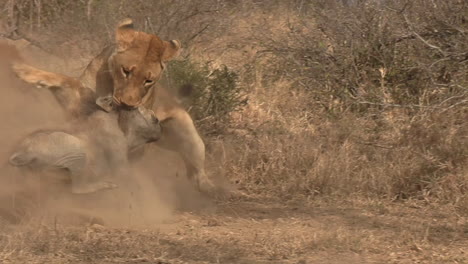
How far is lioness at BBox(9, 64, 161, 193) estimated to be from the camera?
218 inches

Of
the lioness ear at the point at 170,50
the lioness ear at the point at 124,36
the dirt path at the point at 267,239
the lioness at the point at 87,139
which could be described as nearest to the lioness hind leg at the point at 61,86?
the lioness at the point at 87,139

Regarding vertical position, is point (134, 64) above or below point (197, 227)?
above

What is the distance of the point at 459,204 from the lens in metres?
5.86

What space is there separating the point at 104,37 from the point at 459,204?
14.4ft

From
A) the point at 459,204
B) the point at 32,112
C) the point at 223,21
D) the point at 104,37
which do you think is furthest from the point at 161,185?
A: the point at 223,21

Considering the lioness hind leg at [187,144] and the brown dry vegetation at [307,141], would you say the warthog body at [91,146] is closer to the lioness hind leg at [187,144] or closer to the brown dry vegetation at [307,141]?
the brown dry vegetation at [307,141]

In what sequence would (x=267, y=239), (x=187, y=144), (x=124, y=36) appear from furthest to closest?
(x=187, y=144)
(x=124, y=36)
(x=267, y=239)

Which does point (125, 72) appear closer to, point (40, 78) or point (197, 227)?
point (40, 78)

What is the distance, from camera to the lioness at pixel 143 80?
5.68m

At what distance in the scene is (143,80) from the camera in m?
5.71

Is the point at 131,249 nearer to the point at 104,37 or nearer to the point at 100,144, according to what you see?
the point at 100,144

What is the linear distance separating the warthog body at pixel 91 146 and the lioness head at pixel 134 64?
120mm

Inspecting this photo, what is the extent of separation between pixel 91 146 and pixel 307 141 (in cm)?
202

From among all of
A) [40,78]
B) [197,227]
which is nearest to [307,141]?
[197,227]
